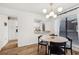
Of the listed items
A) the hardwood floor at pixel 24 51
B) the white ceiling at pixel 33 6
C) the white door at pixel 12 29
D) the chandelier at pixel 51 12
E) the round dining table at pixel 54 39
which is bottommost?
the hardwood floor at pixel 24 51

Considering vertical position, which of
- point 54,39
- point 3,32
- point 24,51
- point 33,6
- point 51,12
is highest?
point 33,6

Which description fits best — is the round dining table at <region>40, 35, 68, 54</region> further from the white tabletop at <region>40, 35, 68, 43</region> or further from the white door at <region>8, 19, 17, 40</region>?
the white door at <region>8, 19, 17, 40</region>

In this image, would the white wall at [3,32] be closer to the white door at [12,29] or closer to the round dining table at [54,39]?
the white door at [12,29]

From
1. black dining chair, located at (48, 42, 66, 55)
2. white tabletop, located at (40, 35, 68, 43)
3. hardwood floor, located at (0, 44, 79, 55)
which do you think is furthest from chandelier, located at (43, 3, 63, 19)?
hardwood floor, located at (0, 44, 79, 55)

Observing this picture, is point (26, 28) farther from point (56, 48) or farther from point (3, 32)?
point (56, 48)

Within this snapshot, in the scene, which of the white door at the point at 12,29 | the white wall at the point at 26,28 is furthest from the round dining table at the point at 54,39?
the white door at the point at 12,29

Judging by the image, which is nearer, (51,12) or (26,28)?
(51,12)

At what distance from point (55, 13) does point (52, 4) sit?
176 millimetres

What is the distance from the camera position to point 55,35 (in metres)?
1.65

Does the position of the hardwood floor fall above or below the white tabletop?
below

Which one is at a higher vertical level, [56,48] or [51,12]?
[51,12]

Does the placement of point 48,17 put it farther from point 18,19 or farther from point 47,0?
point 18,19

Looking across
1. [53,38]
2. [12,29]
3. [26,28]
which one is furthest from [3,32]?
[53,38]
